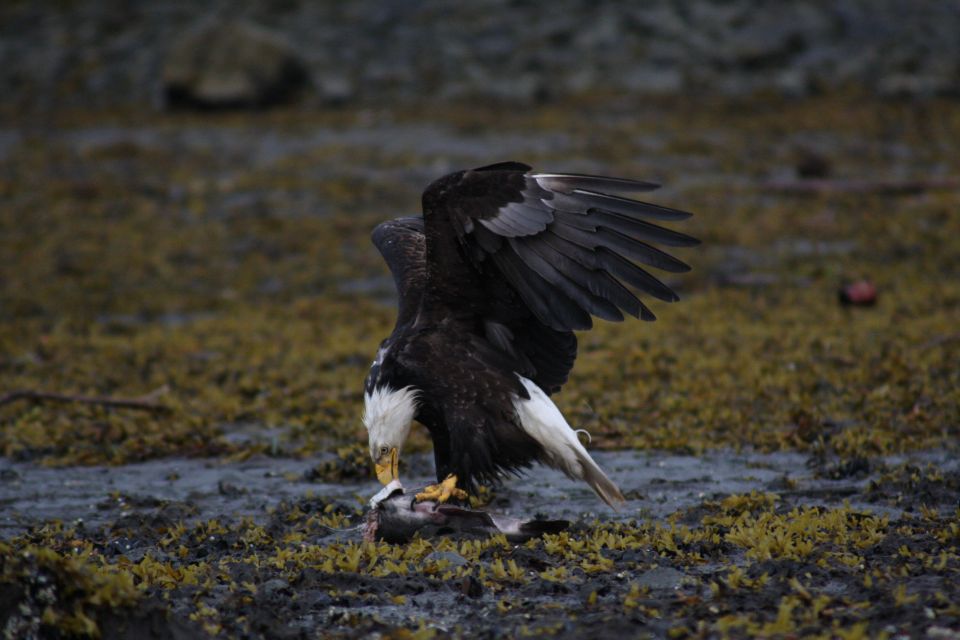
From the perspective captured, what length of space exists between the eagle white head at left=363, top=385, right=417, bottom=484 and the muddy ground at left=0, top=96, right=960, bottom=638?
324 millimetres

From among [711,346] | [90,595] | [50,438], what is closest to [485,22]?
[711,346]

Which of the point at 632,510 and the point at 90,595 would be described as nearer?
the point at 90,595

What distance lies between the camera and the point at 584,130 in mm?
16047

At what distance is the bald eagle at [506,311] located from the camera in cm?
528

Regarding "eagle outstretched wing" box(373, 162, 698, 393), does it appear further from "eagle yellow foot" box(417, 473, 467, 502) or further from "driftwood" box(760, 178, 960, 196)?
"driftwood" box(760, 178, 960, 196)

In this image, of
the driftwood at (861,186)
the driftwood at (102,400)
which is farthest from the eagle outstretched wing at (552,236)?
the driftwood at (861,186)

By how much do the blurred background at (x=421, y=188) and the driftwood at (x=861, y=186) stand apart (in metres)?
0.03

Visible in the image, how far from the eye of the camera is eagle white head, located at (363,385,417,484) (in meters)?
5.59

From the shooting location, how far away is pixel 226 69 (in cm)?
1769

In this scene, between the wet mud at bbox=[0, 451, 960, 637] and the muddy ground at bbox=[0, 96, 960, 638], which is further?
the muddy ground at bbox=[0, 96, 960, 638]

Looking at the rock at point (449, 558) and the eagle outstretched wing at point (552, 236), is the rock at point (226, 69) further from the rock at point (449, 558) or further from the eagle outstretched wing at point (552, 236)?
the rock at point (449, 558)

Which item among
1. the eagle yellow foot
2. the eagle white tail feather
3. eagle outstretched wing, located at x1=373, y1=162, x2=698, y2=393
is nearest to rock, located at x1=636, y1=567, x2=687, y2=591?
the eagle white tail feather

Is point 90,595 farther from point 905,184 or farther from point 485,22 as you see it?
point 485,22

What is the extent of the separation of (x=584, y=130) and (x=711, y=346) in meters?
7.60
